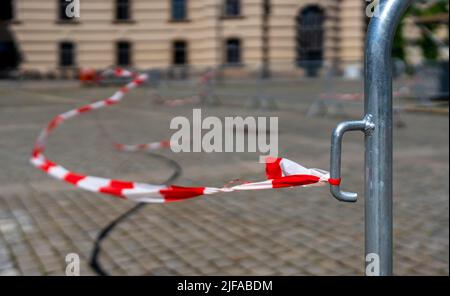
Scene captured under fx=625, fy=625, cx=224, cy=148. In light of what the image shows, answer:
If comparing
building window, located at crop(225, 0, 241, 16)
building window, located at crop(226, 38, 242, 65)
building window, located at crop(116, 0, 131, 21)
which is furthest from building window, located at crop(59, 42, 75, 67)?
building window, located at crop(225, 0, 241, 16)

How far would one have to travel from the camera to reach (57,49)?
38562 millimetres

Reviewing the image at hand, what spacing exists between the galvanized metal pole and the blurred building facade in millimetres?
35893

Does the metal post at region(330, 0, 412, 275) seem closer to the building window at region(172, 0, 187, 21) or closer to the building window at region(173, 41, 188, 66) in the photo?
the building window at region(172, 0, 187, 21)

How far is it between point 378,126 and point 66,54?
127 ft

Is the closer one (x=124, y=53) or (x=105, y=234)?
(x=105, y=234)

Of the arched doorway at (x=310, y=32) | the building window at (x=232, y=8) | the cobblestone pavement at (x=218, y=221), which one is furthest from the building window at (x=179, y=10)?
the cobblestone pavement at (x=218, y=221)

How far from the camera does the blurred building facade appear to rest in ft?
124

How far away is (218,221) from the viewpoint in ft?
17.8

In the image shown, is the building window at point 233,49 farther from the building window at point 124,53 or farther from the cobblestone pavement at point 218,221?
the cobblestone pavement at point 218,221

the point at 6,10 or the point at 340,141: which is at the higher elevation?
the point at 6,10

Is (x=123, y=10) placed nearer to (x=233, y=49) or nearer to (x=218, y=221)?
(x=233, y=49)

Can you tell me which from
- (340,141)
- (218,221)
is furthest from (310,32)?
(340,141)

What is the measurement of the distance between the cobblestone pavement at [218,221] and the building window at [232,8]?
2941 centimetres
